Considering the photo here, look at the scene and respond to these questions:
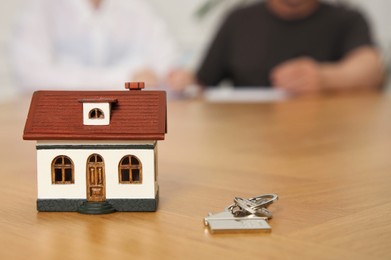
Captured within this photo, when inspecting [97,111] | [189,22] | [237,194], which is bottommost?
[237,194]

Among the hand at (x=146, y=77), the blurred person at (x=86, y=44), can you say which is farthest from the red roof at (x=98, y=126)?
the blurred person at (x=86, y=44)

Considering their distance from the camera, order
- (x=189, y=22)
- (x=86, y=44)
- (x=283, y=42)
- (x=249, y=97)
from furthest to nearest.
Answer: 1. (x=189, y=22)
2. (x=86, y=44)
3. (x=283, y=42)
4. (x=249, y=97)

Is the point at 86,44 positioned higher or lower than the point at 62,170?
higher

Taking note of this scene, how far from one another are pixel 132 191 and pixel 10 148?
57cm

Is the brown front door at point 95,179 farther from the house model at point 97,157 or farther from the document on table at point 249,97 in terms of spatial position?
the document on table at point 249,97

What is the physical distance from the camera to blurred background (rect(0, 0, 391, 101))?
172 inches

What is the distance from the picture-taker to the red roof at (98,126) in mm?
660

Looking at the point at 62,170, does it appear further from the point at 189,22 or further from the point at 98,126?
the point at 189,22

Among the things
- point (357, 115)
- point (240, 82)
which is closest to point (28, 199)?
point (357, 115)

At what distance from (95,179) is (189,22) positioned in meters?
4.09

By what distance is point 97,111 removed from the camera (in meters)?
0.67

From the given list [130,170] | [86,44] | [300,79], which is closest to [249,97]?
[300,79]

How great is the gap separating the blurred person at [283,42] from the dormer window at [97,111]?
2370 mm

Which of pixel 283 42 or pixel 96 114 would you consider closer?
pixel 96 114
